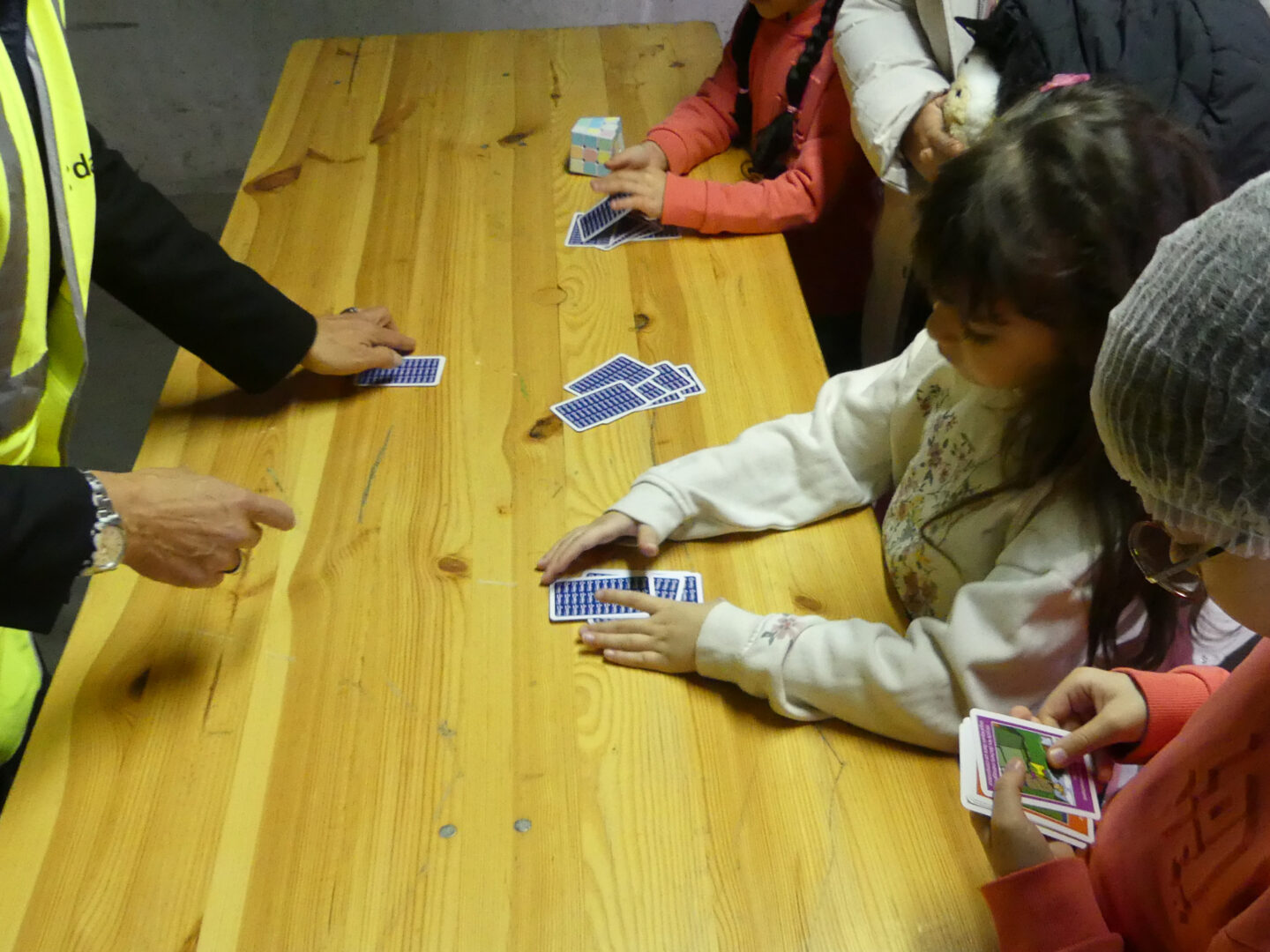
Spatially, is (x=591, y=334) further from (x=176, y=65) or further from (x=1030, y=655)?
(x=176, y=65)

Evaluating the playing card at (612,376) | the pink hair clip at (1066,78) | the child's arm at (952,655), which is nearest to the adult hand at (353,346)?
the playing card at (612,376)

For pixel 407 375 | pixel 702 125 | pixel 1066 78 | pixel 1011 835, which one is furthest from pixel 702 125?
pixel 1011 835

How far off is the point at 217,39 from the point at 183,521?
291 cm

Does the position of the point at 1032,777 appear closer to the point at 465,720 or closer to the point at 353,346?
the point at 465,720

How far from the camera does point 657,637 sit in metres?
0.95

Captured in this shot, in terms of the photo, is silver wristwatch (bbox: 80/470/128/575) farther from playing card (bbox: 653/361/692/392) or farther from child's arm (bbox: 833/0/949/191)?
child's arm (bbox: 833/0/949/191)

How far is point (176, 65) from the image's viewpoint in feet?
10.8

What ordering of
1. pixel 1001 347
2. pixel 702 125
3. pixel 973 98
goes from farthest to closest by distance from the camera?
pixel 702 125 < pixel 973 98 < pixel 1001 347

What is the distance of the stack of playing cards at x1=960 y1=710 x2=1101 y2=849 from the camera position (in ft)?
2.62

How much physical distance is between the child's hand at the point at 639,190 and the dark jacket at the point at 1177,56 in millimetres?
527

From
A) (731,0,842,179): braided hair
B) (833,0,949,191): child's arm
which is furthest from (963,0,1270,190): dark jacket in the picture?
(731,0,842,179): braided hair

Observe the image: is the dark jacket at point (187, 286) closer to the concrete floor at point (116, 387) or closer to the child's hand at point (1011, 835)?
the child's hand at point (1011, 835)

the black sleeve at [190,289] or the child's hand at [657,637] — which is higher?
the black sleeve at [190,289]

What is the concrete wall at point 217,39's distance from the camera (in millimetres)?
3162
